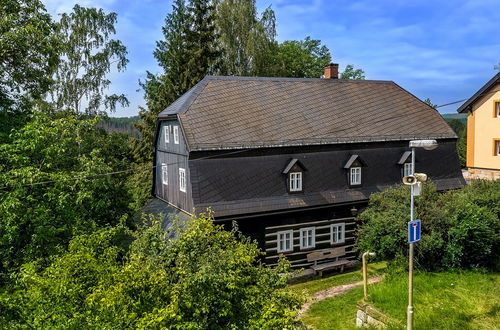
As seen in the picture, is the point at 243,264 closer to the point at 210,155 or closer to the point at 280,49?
the point at 210,155

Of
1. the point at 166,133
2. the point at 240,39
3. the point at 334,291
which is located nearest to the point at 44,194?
the point at 166,133

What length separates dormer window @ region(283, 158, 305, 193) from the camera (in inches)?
737

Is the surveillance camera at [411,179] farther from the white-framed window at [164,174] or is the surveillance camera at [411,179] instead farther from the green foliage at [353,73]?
the green foliage at [353,73]

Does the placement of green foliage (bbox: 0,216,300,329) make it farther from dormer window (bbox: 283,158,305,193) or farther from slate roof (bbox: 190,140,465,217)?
dormer window (bbox: 283,158,305,193)

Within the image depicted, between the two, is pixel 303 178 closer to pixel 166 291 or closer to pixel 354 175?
pixel 354 175

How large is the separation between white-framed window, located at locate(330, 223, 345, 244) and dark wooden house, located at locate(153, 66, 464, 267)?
5 cm

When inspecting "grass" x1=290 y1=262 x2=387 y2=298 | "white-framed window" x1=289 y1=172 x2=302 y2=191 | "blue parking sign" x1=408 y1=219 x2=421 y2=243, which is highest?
"white-framed window" x1=289 y1=172 x2=302 y2=191

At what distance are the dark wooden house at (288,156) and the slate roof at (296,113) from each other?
0.07m

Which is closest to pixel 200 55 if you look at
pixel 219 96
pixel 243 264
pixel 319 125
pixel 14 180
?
pixel 219 96

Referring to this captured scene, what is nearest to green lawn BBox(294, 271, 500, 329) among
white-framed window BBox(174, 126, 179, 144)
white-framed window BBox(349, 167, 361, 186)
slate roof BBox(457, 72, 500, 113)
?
white-framed window BBox(349, 167, 361, 186)

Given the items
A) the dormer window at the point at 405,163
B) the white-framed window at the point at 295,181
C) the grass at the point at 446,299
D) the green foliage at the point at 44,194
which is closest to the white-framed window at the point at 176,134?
the green foliage at the point at 44,194

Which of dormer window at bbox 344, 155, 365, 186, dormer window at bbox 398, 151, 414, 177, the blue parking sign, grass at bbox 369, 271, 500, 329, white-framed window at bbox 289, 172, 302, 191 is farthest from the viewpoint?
dormer window at bbox 398, 151, 414, 177

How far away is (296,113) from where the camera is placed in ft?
69.9

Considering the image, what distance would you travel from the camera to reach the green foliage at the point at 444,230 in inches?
603
